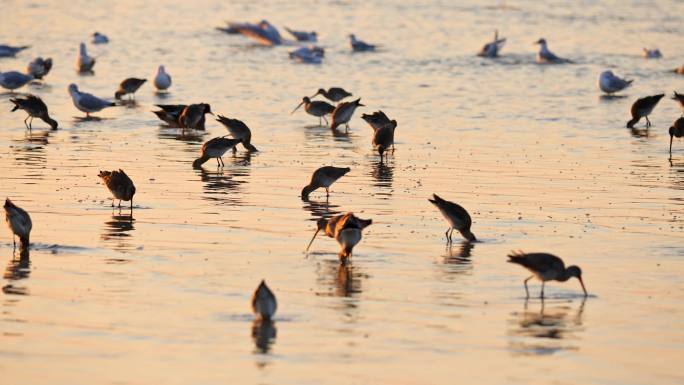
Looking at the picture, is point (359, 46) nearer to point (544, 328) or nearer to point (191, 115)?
point (191, 115)

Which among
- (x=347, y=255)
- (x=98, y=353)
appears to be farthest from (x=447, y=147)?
(x=98, y=353)

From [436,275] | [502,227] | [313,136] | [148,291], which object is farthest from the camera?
[313,136]

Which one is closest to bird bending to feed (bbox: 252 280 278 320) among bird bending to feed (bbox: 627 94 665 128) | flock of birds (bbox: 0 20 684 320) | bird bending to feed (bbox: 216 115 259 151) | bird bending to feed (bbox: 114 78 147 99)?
flock of birds (bbox: 0 20 684 320)

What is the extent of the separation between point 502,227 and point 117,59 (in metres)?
31.8

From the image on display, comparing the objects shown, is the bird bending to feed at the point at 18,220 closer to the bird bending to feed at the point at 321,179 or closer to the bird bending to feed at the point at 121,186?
the bird bending to feed at the point at 121,186

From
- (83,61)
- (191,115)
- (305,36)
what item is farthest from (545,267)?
(305,36)

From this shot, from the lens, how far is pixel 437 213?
17828 mm

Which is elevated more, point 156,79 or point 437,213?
point 156,79

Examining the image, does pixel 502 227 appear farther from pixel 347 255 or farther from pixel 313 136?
pixel 313 136

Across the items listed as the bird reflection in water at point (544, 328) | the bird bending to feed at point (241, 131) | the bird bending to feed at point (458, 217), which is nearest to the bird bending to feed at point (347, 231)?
the bird bending to feed at point (458, 217)

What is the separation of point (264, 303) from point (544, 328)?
2.42m

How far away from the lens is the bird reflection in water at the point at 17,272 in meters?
12.8

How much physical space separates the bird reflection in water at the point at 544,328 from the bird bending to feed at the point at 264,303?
1989 millimetres

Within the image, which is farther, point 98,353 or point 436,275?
point 436,275
